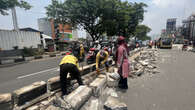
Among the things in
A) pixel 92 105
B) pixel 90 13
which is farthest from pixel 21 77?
pixel 90 13

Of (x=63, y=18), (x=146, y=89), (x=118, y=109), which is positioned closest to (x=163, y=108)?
(x=146, y=89)

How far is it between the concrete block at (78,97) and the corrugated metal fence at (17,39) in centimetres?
1206

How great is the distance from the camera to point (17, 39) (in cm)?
1101

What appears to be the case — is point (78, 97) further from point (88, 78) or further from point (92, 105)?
point (88, 78)

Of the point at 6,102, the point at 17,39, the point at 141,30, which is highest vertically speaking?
the point at 141,30

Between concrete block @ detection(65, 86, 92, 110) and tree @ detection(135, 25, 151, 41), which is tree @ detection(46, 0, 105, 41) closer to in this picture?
concrete block @ detection(65, 86, 92, 110)

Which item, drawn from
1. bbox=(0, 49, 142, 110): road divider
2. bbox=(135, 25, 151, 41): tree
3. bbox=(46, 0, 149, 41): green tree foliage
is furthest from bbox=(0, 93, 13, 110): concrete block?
bbox=(135, 25, 151, 41): tree

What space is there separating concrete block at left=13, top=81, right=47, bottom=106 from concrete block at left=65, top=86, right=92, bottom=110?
2.81 ft

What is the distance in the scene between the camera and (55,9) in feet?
44.8

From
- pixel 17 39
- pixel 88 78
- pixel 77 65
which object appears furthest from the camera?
pixel 17 39

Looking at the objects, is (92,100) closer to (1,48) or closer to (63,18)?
(1,48)

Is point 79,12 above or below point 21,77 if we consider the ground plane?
above

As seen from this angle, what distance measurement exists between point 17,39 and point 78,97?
499 inches

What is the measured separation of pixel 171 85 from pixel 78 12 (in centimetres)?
1321
